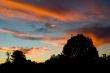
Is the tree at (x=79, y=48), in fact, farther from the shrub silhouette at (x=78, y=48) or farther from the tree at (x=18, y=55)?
the tree at (x=18, y=55)

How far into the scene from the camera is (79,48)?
93.5 m

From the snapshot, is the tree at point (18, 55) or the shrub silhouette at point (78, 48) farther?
the tree at point (18, 55)

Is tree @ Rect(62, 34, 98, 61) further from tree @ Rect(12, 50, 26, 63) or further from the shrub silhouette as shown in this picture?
tree @ Rect(12, 50, 26, 63)

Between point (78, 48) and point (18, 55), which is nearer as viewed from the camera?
point (78, 48)

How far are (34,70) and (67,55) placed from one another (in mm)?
56808

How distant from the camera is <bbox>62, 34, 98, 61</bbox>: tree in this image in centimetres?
9275

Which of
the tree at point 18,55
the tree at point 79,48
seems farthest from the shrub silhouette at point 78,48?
the tree at point 18,55

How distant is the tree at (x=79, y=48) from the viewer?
304 feet

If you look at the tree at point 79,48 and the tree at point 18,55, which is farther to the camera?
the tree at point 18,55

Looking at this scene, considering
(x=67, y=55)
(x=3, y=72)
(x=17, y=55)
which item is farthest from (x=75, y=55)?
(x=3, y=72)

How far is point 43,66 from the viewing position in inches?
1507

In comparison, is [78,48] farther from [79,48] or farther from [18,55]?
[18,55]

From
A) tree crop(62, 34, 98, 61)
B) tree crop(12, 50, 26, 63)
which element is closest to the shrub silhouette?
tree crop(62, 34, 98, 61)

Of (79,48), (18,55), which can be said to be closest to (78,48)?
(79,48)
